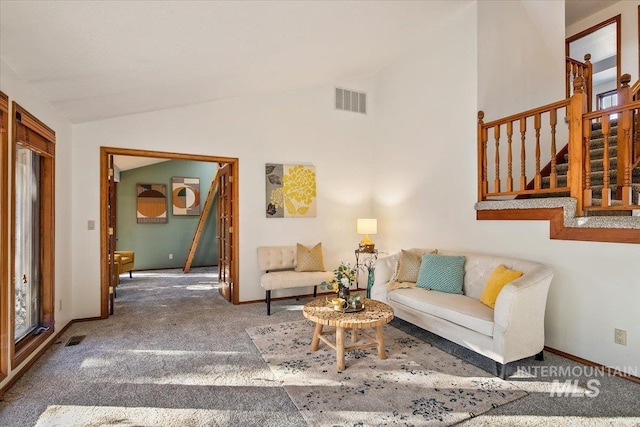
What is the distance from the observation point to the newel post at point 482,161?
3.91 metres

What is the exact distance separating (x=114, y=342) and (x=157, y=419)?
1.70m

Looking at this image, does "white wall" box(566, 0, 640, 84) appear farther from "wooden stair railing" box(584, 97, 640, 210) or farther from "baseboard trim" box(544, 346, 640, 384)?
"baseboard trim" box(544, 346, 640, 384)

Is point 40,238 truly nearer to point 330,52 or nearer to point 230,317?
point 230,317

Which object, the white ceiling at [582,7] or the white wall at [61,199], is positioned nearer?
the white wall at [61,199]

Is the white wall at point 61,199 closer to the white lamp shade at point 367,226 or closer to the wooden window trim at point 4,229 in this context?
the wooden window trim at point 4,229

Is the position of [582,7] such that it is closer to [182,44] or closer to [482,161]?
[482,161]

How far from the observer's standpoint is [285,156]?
Result: 5.36m

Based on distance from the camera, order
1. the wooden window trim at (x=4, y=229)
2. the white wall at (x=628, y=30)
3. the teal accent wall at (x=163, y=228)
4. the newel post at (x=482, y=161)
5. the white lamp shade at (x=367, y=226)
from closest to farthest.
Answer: the wooden window trim at (x=4, y=229) < the newel post at (x=482, y=161) < the white wall at (x=628, y=30) < the white lamp shade at (x=367, y=226) < the teal accent wall at (x=163, y=228)

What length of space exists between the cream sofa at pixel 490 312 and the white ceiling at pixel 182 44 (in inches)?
109

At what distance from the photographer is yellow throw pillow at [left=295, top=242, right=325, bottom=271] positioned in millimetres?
4934

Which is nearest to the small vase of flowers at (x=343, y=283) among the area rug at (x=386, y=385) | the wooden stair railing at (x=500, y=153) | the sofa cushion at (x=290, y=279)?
the area rug at (x=386, y=385)

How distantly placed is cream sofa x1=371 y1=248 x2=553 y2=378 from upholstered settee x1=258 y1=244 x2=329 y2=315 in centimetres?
143

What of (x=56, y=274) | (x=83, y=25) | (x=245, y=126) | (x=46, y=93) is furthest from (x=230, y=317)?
(x=83, y=25)

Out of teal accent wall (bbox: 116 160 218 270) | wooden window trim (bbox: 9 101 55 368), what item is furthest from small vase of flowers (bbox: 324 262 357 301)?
teal accent wall (bbox: 116 160 218 270)
